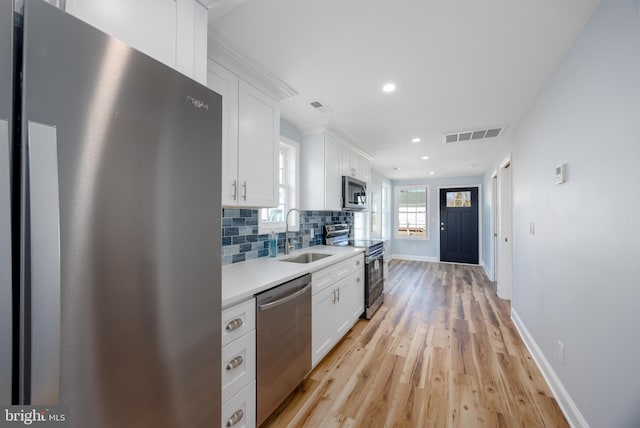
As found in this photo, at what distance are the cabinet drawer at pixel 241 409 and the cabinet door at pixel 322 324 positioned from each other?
678 mm

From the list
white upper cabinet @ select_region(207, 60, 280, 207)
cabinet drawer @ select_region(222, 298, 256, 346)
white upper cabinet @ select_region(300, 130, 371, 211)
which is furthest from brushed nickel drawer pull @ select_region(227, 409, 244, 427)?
white upper cabinet @ select_region(300, 130, 371, 211)

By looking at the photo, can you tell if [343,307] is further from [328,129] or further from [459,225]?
[459,225]

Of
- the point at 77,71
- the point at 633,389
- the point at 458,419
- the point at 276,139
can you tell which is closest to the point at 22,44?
the point at 77,71

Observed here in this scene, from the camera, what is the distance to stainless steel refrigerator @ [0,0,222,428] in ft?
1.86

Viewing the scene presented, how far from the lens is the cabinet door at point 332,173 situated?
3084mm

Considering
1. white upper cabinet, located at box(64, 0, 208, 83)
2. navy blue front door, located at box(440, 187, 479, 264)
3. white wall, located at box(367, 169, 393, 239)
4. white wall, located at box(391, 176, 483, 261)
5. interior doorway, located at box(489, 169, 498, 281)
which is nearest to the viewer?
white upper cabinet, located at box(64, 0, 208, 83)

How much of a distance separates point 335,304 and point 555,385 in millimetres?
1682

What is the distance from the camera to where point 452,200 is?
6965mm

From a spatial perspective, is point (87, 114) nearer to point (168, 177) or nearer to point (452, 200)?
point (168, 177)

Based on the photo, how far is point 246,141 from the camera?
6.11 feet

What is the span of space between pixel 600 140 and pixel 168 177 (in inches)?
79.6

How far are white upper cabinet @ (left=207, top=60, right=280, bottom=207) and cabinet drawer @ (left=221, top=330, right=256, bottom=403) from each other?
2.80 feet

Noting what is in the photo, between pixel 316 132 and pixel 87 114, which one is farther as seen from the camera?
pixel 316 132

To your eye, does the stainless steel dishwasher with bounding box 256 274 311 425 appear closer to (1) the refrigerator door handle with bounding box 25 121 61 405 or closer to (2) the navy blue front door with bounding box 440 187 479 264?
(1) the refrigerator door handle with bounding box 25 121 61 405
